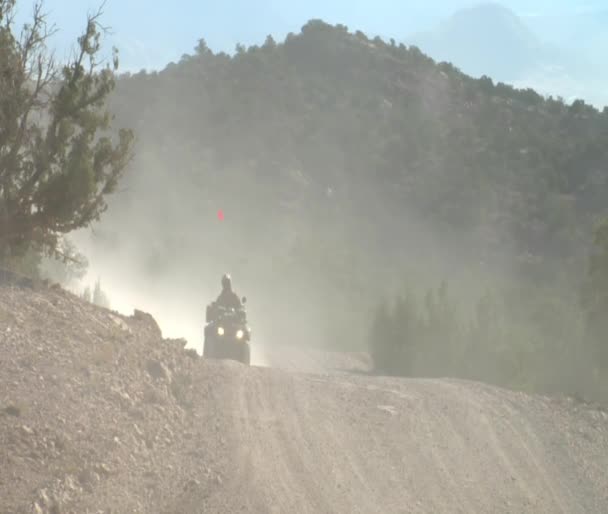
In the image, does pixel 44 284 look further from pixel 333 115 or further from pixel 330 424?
pixel 333 115

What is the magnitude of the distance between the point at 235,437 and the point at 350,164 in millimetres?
75065

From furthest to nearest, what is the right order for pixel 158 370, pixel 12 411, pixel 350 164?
pixel 350 164, pixel 158 370, pixel 12 411

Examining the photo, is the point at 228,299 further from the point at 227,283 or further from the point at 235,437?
the point at 235,437

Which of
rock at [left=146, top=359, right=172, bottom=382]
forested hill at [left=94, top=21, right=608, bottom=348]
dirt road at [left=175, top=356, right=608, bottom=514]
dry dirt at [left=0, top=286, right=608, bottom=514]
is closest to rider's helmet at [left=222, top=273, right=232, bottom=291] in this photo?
dirt road at [left=175, top=356, right=608, bottom=514]

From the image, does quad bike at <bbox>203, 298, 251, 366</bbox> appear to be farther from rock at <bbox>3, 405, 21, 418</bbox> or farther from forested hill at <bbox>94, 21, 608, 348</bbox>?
forested hill at <bbox>94, 21, 608, 348</bbox>

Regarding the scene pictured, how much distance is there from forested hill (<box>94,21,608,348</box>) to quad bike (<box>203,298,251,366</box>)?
38.7 m

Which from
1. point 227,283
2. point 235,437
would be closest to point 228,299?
point 227,283

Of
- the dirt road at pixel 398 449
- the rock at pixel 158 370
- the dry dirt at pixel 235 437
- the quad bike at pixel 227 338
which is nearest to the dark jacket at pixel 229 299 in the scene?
the quad bike at pixel 227 338

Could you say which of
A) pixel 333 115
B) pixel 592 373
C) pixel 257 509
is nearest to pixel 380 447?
pixel 257 509

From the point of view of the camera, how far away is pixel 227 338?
87.8 feet

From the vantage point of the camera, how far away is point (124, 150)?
1869 cm

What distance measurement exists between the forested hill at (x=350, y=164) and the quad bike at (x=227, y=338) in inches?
1522

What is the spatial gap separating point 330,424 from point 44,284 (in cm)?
557

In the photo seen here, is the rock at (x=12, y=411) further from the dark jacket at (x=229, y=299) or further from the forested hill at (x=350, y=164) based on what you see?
the forested hill at (x=350, y=164)
